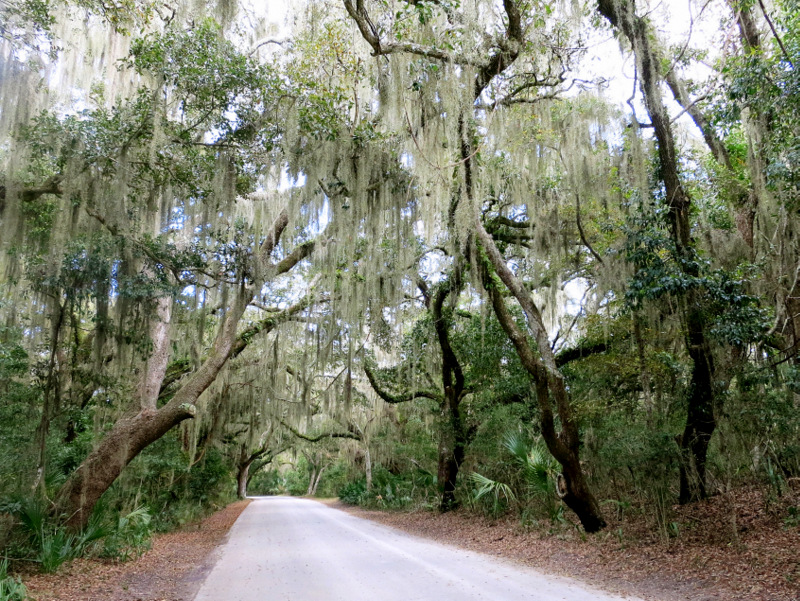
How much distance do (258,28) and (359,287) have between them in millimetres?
5568

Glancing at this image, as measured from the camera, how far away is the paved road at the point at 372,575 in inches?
189

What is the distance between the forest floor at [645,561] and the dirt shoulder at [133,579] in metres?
0.01

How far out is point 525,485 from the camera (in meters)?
9.95

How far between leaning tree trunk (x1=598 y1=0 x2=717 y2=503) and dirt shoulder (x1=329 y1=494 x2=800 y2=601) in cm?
68

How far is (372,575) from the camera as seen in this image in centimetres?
577

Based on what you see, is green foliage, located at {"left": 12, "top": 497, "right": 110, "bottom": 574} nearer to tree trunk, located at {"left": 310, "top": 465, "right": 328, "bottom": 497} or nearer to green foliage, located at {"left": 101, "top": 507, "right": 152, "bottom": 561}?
green foliage, located at {"left": 101, "top": 507, "right": 152, "bottom": 561}

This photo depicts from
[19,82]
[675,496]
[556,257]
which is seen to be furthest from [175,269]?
[675,496]

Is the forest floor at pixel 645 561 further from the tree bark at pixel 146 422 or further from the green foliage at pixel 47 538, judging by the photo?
the tree bark at pixel 146 422

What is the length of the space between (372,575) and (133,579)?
3.05 metres

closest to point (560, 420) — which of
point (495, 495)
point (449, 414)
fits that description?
point (495, 495)

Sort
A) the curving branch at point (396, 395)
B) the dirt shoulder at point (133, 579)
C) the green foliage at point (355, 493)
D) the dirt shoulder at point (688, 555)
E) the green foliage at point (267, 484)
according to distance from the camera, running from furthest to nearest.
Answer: the green foliage at point (267, 484), the green foliage at point (355, 493), the curving branch at point (396, 395), the dirt shoulder at point (133, 579), the dirt shoulder at point (688, 555)

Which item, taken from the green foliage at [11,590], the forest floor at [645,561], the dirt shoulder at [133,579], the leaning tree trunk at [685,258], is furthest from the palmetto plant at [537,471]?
the green foliage at [11,590]

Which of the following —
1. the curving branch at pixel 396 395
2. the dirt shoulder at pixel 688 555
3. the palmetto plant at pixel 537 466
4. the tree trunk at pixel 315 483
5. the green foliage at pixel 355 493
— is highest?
the curving branch at pixel 396 395

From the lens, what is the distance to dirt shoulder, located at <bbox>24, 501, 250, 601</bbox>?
5309mm
